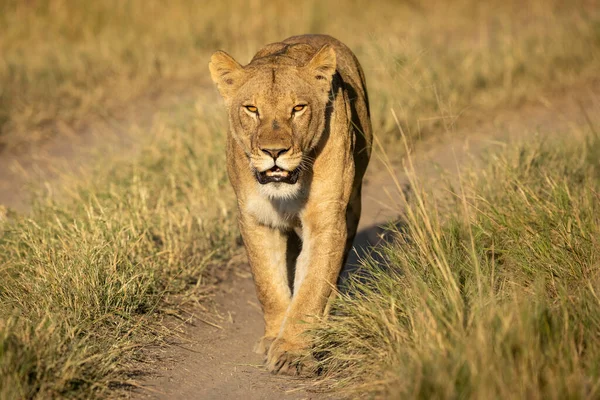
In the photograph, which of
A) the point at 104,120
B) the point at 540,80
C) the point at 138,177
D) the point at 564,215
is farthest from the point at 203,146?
the point at 540,80

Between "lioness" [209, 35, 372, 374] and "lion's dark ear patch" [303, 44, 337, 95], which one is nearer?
"lioness" [209, 35, 372, 374]

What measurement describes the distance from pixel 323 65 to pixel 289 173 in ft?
2.14

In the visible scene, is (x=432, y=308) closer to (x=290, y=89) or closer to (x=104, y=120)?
(x=290, y=89)

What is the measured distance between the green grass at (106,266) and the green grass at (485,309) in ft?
3.50

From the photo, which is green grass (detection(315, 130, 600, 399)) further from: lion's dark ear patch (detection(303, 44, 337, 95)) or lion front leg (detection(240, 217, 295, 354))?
lion's dark ear patch (detection(303, 44, 337, 95))

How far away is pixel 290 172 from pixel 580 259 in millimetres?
1474

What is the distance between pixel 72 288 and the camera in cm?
419

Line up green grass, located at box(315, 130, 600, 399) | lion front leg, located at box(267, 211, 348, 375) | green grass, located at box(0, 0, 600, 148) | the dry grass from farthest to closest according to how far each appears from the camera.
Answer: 1. green grass, located at box(0, 0, 600, 148)
2. lion front leg, located at box(267, 211, 348, 375)
3. the dry grass
4. green grass, located at box(315, 130, 600, 399)

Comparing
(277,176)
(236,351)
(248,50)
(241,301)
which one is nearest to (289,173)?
(277,176)

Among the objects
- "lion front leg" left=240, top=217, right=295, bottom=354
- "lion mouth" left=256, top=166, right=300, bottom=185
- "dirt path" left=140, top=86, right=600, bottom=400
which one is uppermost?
"lion mouth" left=256, top=166, right=300, bottom=185

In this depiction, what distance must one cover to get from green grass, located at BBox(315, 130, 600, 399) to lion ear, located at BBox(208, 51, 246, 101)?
111cm

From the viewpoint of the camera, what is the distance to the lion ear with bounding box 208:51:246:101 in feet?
14.2

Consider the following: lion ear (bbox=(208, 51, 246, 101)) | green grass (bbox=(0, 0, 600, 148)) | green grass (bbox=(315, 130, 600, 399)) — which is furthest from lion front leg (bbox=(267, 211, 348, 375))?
green grass (bbox=(0, 0, 600, 148))

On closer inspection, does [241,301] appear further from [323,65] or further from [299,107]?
[323,65]
